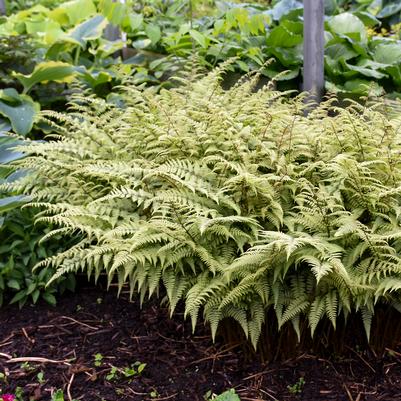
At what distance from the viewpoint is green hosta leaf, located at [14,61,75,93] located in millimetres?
4591

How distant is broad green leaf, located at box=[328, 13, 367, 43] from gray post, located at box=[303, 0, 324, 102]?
1140mm

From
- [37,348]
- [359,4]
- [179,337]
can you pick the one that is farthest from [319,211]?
[359,4]

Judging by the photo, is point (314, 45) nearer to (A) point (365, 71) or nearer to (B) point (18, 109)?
(A) point (365, 71)

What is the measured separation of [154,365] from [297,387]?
0.71 metres

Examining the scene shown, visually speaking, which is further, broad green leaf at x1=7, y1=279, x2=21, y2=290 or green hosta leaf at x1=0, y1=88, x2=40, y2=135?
green hosta leaf at x1=0, y1=88, x2=40, y2=135

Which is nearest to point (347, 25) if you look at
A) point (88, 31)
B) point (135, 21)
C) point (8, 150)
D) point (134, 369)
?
point (135, 21)

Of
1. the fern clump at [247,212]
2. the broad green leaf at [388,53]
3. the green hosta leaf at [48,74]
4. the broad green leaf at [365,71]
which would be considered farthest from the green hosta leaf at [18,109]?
the broad green leaf at [388,53]

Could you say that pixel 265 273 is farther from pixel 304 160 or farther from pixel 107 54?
pixel 107 54

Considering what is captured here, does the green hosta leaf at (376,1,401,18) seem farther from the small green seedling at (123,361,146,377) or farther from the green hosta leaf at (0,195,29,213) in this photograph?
the small green seedling at (123,361,146,377)

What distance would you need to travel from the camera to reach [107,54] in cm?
557

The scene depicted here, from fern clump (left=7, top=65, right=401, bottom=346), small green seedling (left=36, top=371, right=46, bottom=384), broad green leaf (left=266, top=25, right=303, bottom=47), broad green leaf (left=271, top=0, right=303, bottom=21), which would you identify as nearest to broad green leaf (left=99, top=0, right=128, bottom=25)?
broad green leaf (left=266, top=25, right=303, bottom=47)

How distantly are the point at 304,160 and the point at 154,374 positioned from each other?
1.36 m

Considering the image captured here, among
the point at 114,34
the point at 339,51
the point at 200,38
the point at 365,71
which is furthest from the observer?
the point at 114,34

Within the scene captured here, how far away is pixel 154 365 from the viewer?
285cm
